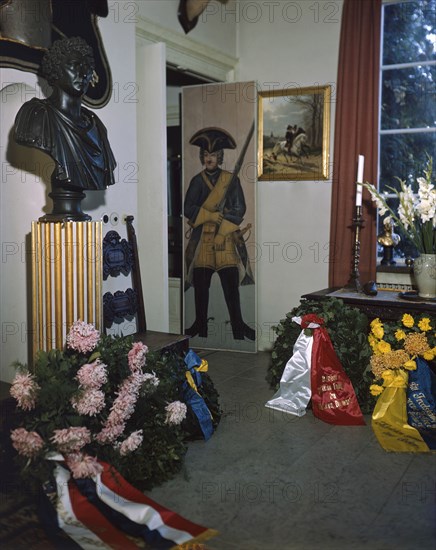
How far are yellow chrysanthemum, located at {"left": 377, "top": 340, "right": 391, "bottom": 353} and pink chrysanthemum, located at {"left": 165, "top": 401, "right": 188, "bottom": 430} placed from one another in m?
1.38

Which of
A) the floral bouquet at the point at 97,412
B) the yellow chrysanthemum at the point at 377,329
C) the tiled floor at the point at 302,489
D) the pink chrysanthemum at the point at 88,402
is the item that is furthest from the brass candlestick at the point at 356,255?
the pink chrysanthemum at the point at 88,402

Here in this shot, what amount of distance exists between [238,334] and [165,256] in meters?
1.13

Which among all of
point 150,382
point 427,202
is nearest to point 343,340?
point 427,202

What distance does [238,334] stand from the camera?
206 inches

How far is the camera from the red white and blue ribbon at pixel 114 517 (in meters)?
2.21

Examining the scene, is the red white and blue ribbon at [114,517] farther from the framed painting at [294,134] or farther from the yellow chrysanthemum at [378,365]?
the framed painting at [294,134]

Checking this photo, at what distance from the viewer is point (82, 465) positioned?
2412 millimetres

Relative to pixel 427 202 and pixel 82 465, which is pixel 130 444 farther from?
pixel 427 202

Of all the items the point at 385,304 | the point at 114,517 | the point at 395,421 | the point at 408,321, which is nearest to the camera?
the point at 114,517

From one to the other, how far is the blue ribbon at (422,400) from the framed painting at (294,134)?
2063 mm

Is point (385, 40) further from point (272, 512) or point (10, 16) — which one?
point (272, 512)

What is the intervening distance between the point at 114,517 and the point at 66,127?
1.91 meters

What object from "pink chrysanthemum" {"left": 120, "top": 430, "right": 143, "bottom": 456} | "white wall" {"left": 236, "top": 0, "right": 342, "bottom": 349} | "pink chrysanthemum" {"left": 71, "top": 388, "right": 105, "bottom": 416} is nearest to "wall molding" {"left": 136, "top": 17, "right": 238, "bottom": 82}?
"white wall" {"left": 236, "top": 0, "right": 342, "bottom": 349}

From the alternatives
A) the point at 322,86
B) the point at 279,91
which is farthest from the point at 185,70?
the point at 322,86
